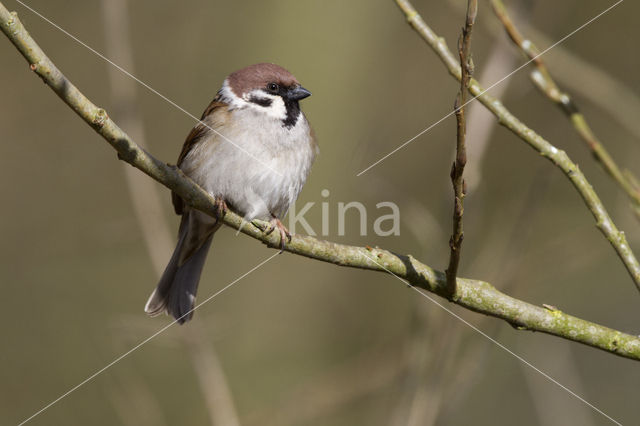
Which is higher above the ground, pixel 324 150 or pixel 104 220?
pixel 324 150

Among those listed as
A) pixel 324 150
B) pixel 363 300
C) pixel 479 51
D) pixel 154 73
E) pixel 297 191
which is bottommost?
pixel 363 300

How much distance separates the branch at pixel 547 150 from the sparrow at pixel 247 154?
1254mm

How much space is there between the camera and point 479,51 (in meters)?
5.38

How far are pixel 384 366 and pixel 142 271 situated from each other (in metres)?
1.96

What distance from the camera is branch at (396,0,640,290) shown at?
7.42 feet

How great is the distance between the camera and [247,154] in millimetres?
3480

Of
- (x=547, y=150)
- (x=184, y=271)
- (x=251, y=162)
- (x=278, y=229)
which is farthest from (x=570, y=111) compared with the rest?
(x=184, y=271)

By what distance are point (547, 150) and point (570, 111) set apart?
14cm

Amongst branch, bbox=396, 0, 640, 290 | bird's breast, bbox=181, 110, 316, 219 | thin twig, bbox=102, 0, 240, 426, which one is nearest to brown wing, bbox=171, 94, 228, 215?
bird's breast, bbox=181, 110, 316, 219

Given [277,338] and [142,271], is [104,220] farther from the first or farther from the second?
[277,338]

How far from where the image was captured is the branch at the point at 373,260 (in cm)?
204

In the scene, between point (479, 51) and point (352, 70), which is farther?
point (479, 51)

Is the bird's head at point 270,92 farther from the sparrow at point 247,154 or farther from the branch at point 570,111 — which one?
the branch at point 570,111


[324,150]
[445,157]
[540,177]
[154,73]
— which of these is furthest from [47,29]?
[540,177]
